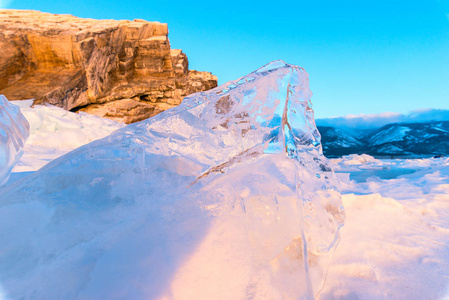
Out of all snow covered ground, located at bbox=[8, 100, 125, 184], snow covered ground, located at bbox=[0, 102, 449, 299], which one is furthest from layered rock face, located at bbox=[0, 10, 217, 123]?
snow covered ground, located at bbox=[0, 102, 449, 299]

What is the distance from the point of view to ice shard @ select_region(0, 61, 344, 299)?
68 centimetres

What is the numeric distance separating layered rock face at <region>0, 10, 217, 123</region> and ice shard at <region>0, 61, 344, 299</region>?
9.76 metres

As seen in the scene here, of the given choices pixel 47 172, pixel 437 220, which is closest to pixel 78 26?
pixel 47 172

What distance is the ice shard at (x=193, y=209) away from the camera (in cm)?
68

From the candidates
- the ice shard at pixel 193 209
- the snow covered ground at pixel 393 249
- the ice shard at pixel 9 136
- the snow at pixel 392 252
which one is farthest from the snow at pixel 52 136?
the snow at pixel 392 252

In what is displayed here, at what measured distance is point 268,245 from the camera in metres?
0.81

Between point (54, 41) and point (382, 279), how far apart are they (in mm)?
12891

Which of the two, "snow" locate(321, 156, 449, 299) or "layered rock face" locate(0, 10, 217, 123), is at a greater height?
"layered rock face" locate(0, 10, 217, 123)

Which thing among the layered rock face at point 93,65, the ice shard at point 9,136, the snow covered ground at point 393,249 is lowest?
the snow covered ground at point 393,249

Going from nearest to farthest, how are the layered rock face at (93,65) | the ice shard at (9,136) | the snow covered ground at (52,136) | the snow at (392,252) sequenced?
the snow at (392,252)
the ice shard at (9,136)
the snow covered ground at (52,136)
the layered rock face at (93,65)

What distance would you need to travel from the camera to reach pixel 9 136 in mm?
1264

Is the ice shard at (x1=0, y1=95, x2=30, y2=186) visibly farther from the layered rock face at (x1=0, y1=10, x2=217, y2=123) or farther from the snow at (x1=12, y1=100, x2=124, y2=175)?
the layered rock face at (x1=0, y1=10, x2=217, y2=123)

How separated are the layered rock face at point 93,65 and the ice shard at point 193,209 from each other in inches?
384

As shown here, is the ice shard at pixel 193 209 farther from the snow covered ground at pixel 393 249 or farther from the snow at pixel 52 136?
the snow at pixel 52 136
